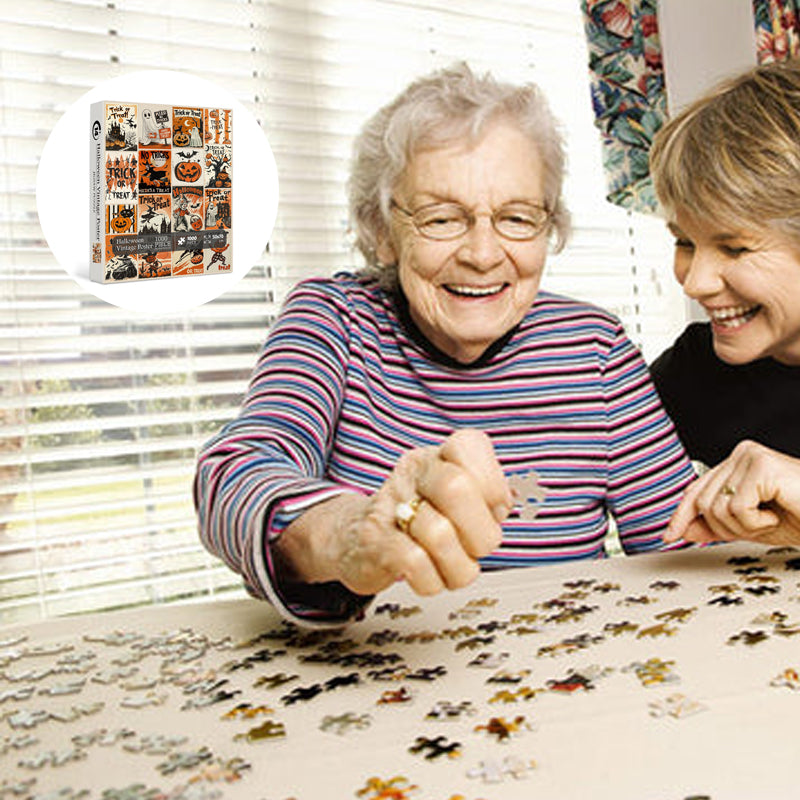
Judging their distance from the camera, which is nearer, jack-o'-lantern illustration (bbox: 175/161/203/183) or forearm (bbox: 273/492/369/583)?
forearm (bbox: 273/492/369/583)

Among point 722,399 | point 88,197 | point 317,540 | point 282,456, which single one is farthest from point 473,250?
point 88,197

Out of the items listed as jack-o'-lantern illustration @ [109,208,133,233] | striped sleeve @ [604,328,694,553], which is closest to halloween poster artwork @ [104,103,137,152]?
jack-o'-lantern illustration @ [109,208,133,233]

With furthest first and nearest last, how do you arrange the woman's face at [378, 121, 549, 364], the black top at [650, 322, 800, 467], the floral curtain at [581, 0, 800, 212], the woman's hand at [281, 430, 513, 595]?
the floral curtain at [581, 0, 800, 212], the black top at [650, 322, 800, 467], the woman's face at [378, 121, 549, 364], the woman's hand at [281, 430, 513, 595]

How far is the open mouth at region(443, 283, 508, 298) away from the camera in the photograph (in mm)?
1976

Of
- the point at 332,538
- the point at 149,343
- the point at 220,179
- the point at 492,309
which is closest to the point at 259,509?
the point at 332,538

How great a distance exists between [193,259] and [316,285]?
1.65m

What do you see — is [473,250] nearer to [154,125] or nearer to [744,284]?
[744,284]

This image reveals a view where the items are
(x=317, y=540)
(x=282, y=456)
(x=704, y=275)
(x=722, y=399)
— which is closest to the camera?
(x=317, y=540)

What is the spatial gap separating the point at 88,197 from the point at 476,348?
1873 millimetres

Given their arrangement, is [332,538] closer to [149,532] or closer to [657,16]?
[149,532]

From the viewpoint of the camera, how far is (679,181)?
2016 millimetres

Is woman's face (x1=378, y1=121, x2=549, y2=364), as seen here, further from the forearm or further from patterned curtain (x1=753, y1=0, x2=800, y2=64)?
patterned curtain (x1=753, y1=0, x2=800, y2=64)

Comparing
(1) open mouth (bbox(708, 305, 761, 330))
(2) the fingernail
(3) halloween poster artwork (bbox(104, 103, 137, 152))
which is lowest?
(2) the fingernail

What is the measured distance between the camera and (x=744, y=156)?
1.94 metres
